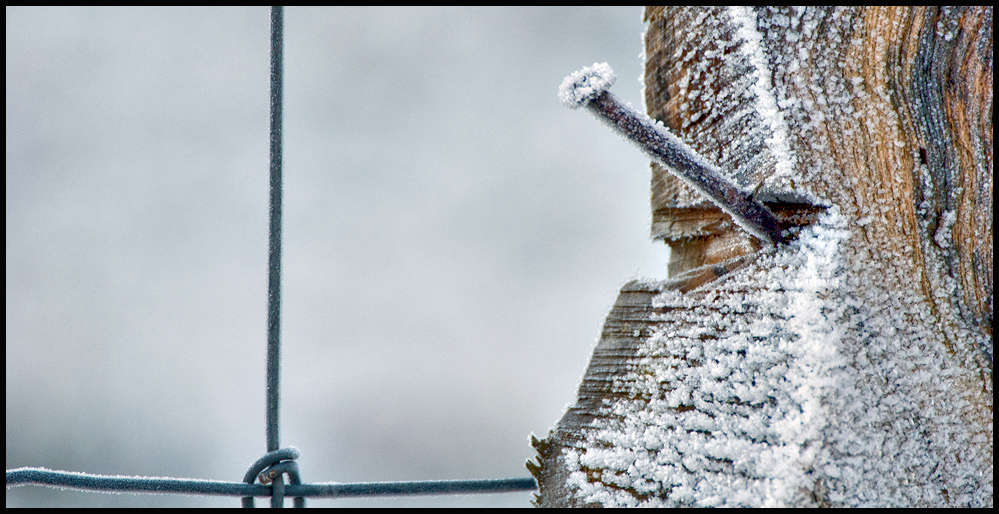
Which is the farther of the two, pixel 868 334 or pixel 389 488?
pixel 389 488

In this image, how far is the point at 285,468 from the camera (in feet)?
1.18

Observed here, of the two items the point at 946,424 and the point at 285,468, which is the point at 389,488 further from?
the point at 946,424

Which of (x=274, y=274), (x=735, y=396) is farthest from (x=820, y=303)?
(x=274, y=274)

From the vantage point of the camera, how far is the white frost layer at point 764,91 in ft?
0.86

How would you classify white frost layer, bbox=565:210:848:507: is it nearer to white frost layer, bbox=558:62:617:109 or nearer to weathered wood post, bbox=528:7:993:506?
weathered wood post, bbox=528:7:993:506

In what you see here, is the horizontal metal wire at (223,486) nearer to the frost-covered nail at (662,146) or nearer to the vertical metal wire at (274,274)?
the vertical metal wire at (274,274)

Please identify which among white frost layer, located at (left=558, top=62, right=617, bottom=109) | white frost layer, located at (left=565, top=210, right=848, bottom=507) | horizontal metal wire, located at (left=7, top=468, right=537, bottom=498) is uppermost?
white frost layer, located at (left=558, top=62, right=617, bottom=109)

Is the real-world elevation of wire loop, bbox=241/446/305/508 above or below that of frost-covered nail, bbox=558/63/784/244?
below

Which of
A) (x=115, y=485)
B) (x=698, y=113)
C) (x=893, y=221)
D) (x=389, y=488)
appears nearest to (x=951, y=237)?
(x=893, y=221)

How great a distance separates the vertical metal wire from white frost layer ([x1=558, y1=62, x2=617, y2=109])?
0.74ft

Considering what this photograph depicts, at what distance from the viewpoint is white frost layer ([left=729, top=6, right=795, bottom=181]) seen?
0.26 metres

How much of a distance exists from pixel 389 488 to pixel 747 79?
35 centimetres

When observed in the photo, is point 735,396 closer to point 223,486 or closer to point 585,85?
point 585,85

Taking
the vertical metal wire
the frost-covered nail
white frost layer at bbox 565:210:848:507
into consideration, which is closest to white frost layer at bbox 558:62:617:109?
the frost-covered nail
